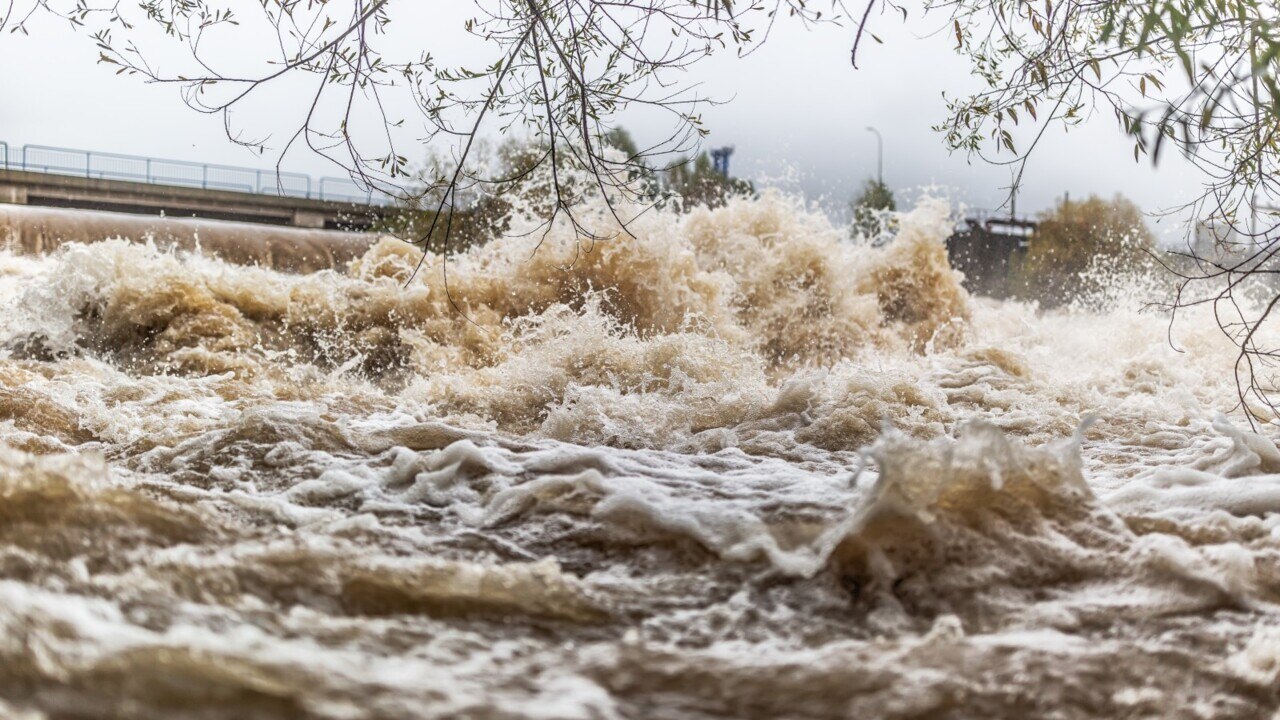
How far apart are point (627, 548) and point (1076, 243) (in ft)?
96.1

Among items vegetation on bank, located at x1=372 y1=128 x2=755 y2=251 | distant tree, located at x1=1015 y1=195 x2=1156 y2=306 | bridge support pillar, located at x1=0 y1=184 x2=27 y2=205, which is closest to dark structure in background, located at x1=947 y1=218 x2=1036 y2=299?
distant tree, located at x1=1015 y1=195 x2=1156 y2=306

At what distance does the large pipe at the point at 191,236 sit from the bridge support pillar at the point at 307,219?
9.11 meters

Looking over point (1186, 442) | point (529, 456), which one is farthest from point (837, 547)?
point (1186, 442)

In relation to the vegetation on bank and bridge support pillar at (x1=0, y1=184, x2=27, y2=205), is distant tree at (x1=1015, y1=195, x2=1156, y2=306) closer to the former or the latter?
the vegetation on bank

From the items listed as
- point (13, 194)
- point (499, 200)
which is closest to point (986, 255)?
point (499, 200)

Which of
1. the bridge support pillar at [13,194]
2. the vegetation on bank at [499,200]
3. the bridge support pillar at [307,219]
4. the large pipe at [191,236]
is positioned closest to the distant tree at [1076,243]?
the vegetation on bank at [499,200]

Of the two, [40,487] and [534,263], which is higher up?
[534,263]

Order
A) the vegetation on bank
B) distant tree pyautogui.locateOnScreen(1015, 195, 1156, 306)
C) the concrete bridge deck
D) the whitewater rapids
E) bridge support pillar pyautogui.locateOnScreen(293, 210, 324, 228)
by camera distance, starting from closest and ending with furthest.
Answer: the whitewater rapids
the vegetation on bank
distant tree pyautogui.locateOnScreen(1015, 195, 1156, 306)
the concrete bridge deck
bridge support pillar pyautogui.locateOnScreen(293, 210, 324, 228)

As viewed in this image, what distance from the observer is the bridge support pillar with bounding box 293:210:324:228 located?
2411 centimetres

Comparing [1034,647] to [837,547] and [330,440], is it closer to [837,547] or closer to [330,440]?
[837,547]

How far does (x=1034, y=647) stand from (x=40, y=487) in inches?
92.2

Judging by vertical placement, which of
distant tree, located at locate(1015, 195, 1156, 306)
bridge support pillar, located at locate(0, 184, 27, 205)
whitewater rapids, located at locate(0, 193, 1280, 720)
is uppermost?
distant tree, located at locate(1015, 195, 1156, 306)

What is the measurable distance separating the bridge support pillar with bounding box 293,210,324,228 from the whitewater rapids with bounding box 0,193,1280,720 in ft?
60.1

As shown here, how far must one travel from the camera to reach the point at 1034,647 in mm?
2102
